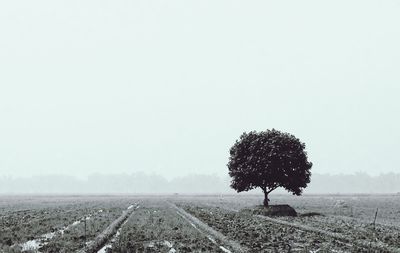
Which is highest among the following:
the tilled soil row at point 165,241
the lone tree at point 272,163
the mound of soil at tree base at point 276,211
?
the lone tree at point 272,163

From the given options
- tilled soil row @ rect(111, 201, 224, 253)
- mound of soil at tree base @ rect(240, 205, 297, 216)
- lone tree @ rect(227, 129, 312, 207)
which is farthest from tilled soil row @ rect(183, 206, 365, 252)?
lone tree @ rect(227, 129, 312, 207)

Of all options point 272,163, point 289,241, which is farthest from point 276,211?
point 289,241

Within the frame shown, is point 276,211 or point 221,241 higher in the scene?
point 276,211

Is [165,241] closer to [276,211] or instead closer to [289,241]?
[289,241]

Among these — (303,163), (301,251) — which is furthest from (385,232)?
(303,163)

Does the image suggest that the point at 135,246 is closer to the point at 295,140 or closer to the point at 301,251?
the point at 301,251

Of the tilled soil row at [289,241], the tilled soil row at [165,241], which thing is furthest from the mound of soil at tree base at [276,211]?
the tilled soil row at [165,241]

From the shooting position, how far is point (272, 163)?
65.4 meters

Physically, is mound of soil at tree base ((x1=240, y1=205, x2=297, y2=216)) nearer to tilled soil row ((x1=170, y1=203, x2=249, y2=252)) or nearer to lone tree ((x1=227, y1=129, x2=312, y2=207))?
lone tree ((x1=227, y1=129, x2=312, y2=207))

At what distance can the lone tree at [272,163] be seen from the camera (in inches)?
2584

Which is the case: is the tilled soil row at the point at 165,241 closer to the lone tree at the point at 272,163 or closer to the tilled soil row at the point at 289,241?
the tilled soil row at the point at 289,241

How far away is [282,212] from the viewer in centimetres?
5962

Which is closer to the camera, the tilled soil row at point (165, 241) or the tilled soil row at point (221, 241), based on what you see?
the tilled soil row at point (221, 241)

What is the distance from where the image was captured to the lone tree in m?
65.6
